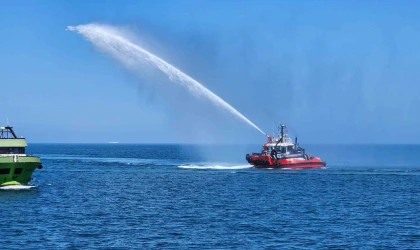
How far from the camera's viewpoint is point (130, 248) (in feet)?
173

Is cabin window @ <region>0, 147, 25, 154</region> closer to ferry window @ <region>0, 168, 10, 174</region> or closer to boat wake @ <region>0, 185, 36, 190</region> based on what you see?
ferry window @ <region>0, 168, 10, 174</region>

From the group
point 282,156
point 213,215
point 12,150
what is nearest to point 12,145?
point 12,150

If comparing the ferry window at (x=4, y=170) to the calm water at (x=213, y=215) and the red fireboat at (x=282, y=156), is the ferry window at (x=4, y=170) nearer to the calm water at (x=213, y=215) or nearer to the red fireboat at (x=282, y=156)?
the calm water at (x=213, y=215)

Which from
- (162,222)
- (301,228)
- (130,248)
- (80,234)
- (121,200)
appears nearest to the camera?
(130,248)

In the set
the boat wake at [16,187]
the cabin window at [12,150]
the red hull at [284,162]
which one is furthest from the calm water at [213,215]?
the red hull at [284,162]

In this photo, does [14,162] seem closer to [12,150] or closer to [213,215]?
[12,150]

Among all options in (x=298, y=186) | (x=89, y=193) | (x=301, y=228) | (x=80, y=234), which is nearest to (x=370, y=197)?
(x=298, y=186)

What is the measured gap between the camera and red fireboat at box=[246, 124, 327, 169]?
161m

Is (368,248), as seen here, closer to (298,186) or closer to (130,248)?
(130,248)

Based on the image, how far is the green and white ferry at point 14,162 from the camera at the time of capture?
96.8 metres

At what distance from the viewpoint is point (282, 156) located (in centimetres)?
16300

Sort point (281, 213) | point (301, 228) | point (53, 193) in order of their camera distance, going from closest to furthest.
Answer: point (301, 228), point (281, 213), point (53, 193)

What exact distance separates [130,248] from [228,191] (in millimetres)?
50062

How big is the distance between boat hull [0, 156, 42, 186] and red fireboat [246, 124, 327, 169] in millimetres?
73617
